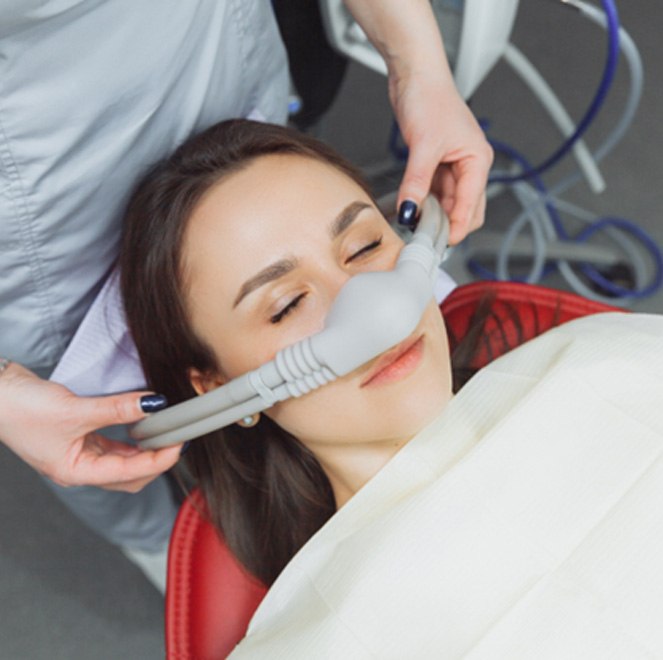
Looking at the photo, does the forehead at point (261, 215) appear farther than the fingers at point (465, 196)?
No

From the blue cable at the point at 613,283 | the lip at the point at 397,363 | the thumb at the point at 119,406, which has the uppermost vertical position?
the lip at the point at 397,363

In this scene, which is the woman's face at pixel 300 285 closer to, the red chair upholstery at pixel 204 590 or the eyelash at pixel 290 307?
the eyelash at pixel 290 307

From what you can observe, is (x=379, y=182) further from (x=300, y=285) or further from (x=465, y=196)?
(x=300, y=285)

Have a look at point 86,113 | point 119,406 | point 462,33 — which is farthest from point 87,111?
point 462,33

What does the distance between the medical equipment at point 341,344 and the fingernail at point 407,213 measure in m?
0.08

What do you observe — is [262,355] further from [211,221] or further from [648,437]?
[648,437]

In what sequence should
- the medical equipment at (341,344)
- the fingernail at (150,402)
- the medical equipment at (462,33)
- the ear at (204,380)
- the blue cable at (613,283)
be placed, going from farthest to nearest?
the blue cable at (613,283), the medical equipment at (462,33), the ear at (204,380), the fingernail at (150,402), the medical equipment at (341,344)

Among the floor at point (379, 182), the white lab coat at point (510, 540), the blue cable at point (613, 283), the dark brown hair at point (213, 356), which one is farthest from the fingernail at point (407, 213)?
the blue cable at point (613, 283)

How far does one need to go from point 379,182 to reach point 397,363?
47.8 inches

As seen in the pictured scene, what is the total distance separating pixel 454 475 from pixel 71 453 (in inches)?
17.6

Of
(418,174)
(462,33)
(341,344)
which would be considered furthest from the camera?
(462,33)

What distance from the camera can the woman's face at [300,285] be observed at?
928mm

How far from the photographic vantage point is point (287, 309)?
3.08 feet

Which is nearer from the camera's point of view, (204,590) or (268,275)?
(268,275)
